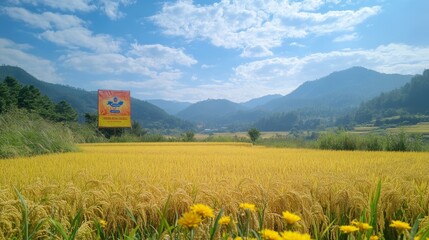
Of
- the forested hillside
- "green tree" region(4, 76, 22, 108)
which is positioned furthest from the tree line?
the forested hillside

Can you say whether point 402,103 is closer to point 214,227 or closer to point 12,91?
point 12,91

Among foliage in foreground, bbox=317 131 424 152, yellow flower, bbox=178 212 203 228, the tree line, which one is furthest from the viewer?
the tree line

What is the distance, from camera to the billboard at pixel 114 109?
2292 centimetres

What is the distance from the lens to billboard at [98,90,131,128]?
75.2ft

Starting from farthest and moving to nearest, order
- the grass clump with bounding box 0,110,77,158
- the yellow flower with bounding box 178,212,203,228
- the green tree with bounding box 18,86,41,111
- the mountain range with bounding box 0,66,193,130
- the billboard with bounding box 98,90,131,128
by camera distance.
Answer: the mountain range with bounding box 0,66,193,130
the green tree with bounding box 18,86,41,111
the billboard with bounding box 98,90,131,128
the grass clump with bounding box 0,110,77,158
the yellow flower with bounding box 178,212,203,228

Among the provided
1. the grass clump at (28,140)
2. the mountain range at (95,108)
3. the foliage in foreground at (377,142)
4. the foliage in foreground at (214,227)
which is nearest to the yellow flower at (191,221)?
the foliage in foreground at (214,227)

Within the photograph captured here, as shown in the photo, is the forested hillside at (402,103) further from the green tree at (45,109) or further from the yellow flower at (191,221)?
the yellow flower at (191,221)

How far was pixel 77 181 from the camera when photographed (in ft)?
10.8

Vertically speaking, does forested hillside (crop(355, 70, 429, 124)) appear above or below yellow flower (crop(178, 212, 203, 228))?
above

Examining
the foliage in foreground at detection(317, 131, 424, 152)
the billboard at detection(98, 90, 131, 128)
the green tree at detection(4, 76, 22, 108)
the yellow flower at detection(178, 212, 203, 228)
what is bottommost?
the foliage in foreground at detection(317, 131, 424, 152)

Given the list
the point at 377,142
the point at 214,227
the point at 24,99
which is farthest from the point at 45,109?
the point at 214,227

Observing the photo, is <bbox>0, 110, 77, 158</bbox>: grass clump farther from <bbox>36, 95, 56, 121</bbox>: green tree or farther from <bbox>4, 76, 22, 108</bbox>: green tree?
<bbox>36, 95, 56, 121</bbox>: green tree

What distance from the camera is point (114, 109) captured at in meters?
23.3

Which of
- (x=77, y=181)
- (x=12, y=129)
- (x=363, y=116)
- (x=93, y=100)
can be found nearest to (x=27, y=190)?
(x=77, y=181)
